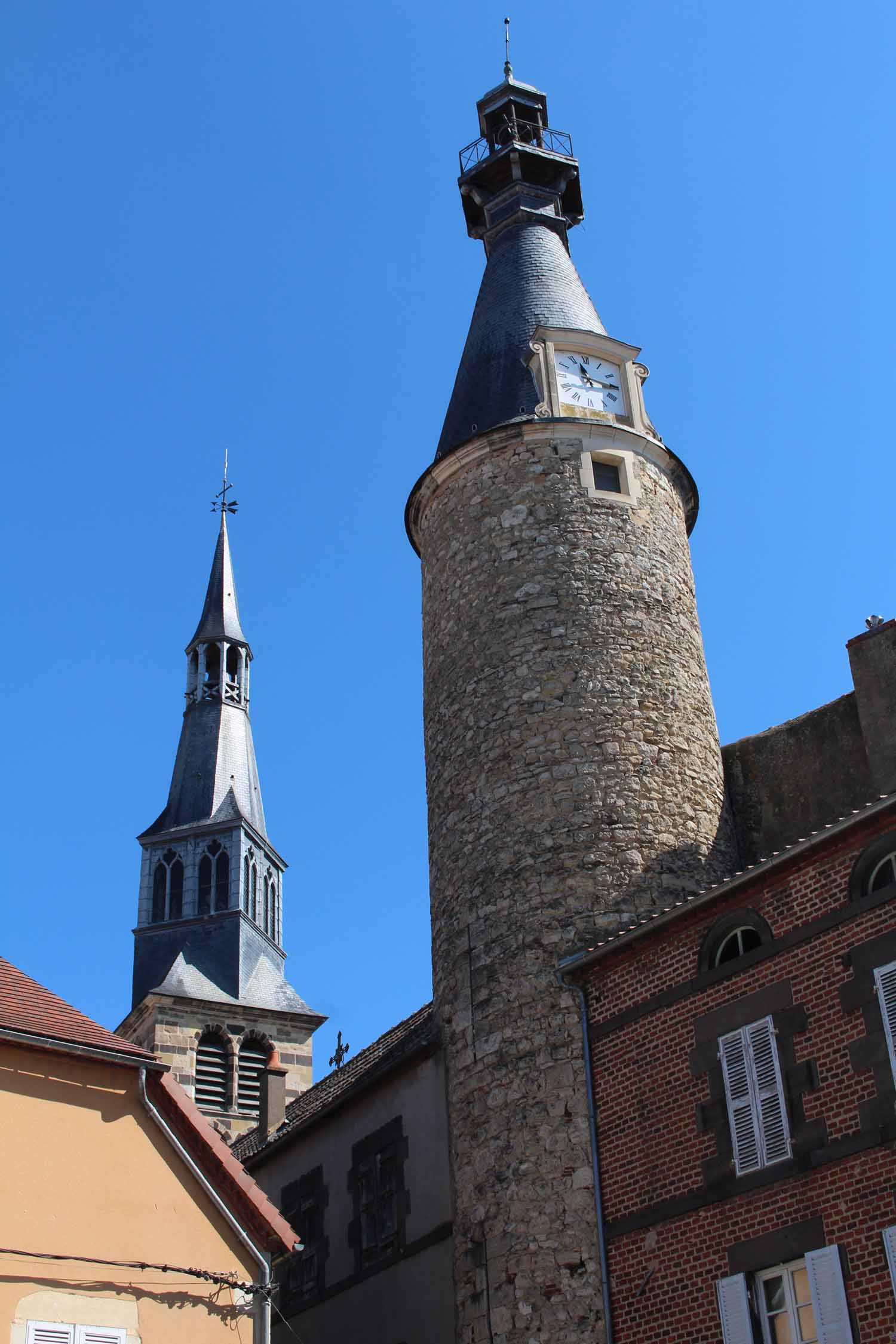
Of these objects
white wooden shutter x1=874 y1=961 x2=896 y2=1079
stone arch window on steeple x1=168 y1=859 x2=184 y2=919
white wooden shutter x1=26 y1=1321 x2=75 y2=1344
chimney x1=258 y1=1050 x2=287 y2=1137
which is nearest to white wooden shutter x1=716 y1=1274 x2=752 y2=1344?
white wooden shutter x1=874 y1=961 x2=896 y2=1079

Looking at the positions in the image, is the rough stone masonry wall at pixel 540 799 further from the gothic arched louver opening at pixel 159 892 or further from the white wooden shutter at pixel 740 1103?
the gothic arched louver opening at pixel 159 892

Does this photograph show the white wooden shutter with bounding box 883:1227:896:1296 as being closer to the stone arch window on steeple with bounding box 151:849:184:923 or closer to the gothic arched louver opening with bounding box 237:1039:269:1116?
the gothic arched louver opening with bounding box 237:1039:269:1116

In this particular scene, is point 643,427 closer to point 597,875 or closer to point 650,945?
point 597,875

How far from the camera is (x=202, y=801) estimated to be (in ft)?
126

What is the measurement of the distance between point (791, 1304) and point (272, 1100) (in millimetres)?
12333

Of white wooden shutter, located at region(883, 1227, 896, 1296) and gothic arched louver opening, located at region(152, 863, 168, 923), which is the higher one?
gothic arched louver opening, located at region(152, 863, 168, 923)

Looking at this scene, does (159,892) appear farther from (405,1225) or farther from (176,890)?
(405,1225)

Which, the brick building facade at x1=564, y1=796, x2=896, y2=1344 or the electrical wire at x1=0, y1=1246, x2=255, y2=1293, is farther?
the brick building facade at x1=564, y1=796, x2=896, y2=1344

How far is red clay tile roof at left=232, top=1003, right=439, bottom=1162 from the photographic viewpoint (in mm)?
16312

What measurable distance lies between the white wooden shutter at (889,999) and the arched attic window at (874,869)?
662 millimetres

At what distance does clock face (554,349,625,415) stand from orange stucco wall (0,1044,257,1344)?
32.9ft

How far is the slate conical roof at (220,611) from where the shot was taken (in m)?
41.0

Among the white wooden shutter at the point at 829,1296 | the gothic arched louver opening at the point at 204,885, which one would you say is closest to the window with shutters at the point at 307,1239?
the white wooden shutter at the point at 829,1296

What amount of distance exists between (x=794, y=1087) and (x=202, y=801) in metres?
28.0
